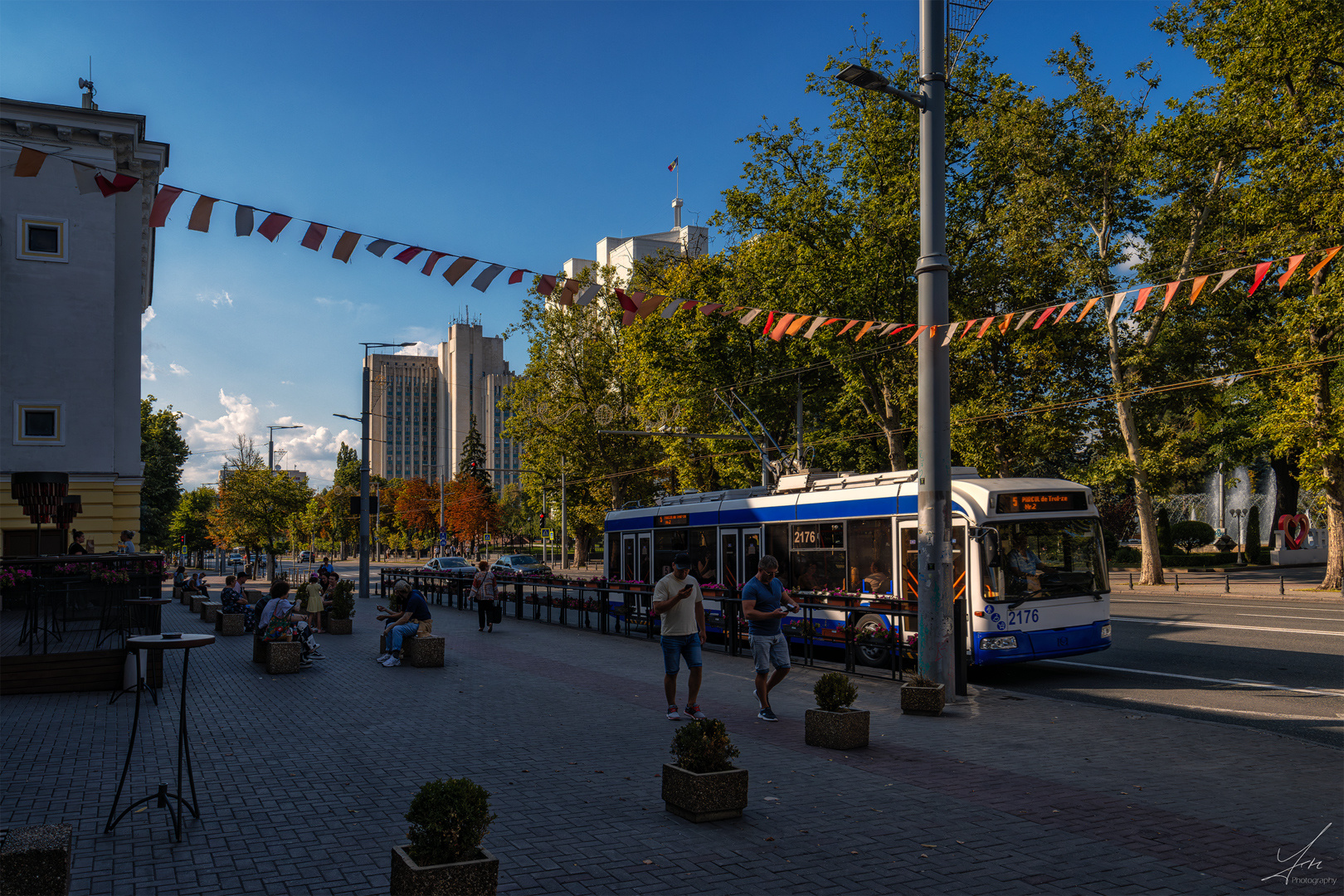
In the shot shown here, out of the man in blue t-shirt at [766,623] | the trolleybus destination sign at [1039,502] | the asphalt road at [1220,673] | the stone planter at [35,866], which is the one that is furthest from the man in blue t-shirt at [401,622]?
the stone planter at [35,866]

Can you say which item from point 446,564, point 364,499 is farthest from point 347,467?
point 364,499

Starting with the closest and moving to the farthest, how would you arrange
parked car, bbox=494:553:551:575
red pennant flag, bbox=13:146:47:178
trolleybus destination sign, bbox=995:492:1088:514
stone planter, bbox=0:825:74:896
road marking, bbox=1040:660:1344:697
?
stone planter, bbox=0:825:74:896 < red pennant flag, bbox=13:146:47:178 < road marking, bbox=1040:660:1344:697 < trolleybus destination sign, bbox=995:492:1088:514 < parked car, bbox=494:553:551:575

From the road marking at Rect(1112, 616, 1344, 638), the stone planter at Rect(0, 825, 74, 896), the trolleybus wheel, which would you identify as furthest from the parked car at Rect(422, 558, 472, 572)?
the stone planter at Rect(0, 825, 74, 896)

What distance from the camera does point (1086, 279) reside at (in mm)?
30016

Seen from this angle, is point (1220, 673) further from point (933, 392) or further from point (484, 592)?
point (484, 592)

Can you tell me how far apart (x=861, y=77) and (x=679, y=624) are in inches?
258

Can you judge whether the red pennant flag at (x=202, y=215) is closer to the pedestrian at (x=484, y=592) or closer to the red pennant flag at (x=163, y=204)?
the red pennant flag at (x=163, y=204)

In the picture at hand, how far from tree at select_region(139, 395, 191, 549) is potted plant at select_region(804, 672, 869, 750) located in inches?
1859

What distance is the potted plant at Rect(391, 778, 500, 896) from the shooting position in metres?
4.45

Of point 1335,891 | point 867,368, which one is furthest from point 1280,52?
point 1335,891

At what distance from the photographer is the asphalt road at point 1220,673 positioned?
402 inches

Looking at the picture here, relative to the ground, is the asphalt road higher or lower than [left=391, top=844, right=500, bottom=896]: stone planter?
lower

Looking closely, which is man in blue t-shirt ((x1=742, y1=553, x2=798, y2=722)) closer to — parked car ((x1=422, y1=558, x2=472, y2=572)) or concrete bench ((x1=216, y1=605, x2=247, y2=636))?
concrete bench ((x1=216, y1=605, x2=247, y2=636))

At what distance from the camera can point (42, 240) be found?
23.2 meters
